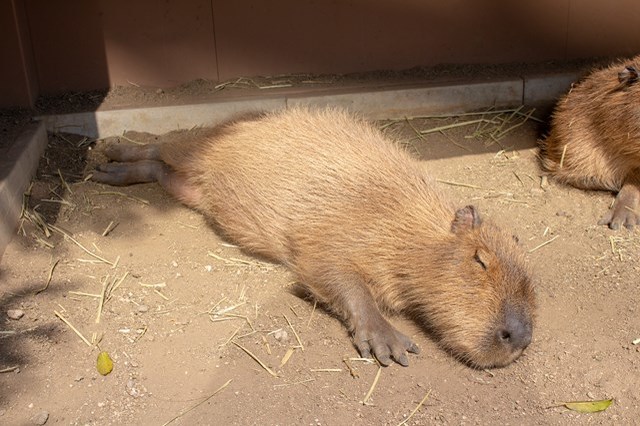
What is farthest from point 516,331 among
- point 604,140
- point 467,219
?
point 604,140

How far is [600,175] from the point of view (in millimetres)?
4340

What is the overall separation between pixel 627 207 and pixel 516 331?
1656mm

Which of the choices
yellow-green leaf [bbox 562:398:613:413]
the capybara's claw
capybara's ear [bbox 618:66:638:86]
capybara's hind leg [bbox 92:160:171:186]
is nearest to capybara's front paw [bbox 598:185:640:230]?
capybara's ear [bbox 618:66:638:86]

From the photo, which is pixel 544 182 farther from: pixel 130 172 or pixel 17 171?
pixel 17 171

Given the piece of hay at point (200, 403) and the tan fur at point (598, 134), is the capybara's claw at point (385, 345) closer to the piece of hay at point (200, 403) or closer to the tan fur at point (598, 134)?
the piece of hay at point (200, 403)

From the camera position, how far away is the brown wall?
15.3 ft

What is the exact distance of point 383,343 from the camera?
121 inches

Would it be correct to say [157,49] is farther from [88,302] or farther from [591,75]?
[591,75]

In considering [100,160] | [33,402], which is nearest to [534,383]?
[33,402]

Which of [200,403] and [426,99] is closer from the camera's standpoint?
[200,403]

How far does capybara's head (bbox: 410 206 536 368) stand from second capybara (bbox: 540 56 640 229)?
1.29m

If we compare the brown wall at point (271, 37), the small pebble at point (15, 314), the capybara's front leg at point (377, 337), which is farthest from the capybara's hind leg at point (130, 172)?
the capybara's front leg at point (377, 337)

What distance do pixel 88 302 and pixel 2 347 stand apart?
43 centimetres

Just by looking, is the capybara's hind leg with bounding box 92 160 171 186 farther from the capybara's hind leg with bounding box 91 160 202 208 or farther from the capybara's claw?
the capybara's claw
